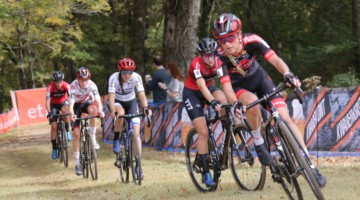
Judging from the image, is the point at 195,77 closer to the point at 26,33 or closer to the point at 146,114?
the point at 146,114

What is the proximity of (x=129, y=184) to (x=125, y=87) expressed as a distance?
1.83 m

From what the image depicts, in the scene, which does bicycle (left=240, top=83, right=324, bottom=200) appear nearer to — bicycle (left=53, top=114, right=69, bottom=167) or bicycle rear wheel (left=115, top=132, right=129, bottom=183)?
bicycle rear wheel (left=115, top=132, right=129, bottom=183)

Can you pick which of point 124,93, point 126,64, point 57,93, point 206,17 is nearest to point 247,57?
point 126,64

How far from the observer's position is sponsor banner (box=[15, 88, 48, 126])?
3288cm

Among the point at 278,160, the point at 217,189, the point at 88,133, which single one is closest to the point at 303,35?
the point at 88,133

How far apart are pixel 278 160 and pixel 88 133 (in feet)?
20.6

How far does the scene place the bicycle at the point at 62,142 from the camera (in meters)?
14.5

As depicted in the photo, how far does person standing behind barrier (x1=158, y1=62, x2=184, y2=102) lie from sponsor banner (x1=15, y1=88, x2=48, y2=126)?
62.3 ft

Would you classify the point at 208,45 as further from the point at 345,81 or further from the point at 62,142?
the point at 345,81

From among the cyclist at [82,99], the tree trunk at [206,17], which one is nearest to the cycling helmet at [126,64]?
the cyclist at [82,99]

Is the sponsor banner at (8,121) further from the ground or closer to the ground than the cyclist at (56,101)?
closer to the ground

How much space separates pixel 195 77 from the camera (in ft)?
27.0

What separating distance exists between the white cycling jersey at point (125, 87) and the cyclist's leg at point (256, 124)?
3789 mm

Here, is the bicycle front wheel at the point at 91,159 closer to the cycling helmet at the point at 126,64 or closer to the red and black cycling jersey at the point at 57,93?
the cycling helmet at the point at 126,64
